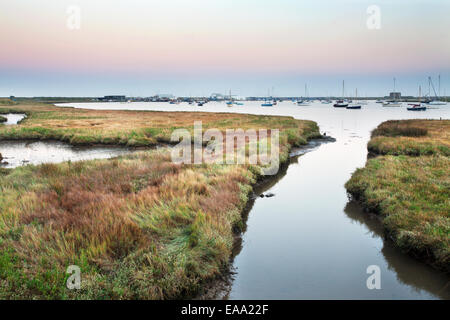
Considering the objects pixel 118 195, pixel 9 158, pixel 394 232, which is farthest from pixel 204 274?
pixel 9 158

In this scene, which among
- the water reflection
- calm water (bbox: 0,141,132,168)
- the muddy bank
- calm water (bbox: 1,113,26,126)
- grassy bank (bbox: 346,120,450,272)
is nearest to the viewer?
the muddy bank

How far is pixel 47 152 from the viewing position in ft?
99.1

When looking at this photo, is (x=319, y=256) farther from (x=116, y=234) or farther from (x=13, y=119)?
(x=13, y=119)

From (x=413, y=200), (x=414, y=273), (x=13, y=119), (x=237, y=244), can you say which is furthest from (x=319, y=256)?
(x=13, y=119)

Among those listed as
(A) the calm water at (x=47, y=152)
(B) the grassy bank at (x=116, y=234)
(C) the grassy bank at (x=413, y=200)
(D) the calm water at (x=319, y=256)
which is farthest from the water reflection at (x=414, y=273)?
(A) the calm water at (x=47, y=152)

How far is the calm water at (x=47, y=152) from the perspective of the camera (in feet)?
86.4

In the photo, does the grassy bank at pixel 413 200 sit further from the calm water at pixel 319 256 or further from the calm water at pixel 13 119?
the calm water at pixel 13 119

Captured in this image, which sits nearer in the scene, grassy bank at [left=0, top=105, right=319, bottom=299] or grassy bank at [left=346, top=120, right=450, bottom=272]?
grassy bank at [left=0, top=105, right=319, bottom=299]

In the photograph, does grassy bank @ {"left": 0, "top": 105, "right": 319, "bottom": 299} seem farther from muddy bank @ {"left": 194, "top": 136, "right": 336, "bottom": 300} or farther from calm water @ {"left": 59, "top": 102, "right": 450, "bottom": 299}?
calm water @ {"left": 59, "top": 102, "right": 450, "bottom": 299}

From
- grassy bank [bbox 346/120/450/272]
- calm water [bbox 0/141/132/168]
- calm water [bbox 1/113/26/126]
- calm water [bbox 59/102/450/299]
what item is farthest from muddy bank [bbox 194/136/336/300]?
calm water [bbox 1/113/26/126]

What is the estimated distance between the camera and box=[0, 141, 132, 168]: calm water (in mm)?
26327
